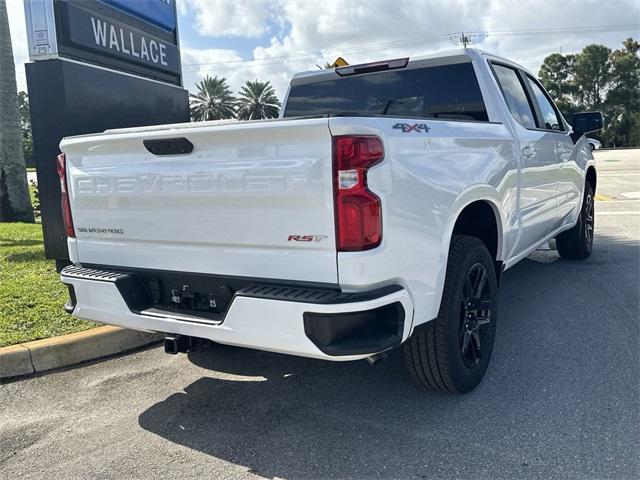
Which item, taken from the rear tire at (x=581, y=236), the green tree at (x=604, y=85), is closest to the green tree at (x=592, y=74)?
the green tree at (x=604, y=85)

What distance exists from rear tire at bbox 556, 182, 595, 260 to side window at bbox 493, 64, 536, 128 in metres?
2.19

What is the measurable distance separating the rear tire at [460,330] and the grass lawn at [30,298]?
2.73m

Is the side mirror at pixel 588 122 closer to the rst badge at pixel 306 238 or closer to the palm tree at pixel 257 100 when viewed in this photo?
the rst badge at pixel 306 238

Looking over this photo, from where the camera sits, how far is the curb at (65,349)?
3932 mm

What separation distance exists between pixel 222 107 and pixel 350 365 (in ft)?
169

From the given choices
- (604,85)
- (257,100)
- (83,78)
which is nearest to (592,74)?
(604,85)

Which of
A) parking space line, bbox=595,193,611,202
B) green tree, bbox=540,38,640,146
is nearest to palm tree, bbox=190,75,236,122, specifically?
green tree, bbox=540,38,640,146

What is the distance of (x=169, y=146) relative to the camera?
9.56ft

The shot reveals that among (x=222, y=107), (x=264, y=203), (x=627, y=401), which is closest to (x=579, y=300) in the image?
(x=627, y=401)

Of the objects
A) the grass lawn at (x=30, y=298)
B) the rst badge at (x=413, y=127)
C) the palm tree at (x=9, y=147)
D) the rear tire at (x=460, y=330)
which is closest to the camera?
the rst badge at (x=413, y=127)

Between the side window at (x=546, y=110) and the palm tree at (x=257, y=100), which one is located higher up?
the palm tree at (x=257, y=100)

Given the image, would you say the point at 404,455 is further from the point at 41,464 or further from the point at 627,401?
the point at 41,464

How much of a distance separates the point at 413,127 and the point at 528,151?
6.06 feet

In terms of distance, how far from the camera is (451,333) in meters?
3.08
